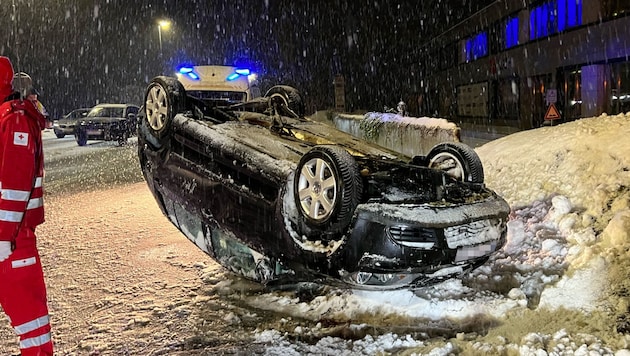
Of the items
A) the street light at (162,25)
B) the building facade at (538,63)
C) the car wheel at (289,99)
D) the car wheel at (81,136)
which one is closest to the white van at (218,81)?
the car wheel at (289,99)

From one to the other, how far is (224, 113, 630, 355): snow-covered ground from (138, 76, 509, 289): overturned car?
0.38m

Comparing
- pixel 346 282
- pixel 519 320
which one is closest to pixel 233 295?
pixel 346 282

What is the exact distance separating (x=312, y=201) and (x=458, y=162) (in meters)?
1.48

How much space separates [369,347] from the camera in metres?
3.56

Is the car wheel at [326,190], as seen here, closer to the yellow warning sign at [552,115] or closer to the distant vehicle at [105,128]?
the yellow warning sign at [552,115]

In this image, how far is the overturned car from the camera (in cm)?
354

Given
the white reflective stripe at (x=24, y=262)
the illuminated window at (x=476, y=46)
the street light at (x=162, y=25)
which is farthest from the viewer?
the illuminated window at (x=476, y=46)

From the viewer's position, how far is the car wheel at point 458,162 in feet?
14.3

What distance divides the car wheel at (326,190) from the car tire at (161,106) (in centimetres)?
180

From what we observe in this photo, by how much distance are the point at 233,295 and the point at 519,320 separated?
91.0 inches

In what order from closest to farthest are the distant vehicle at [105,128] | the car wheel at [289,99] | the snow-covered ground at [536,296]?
the snow-covered ground at [536,296]
the car wheel at [289,99]
the distant vehicle at [105,128]

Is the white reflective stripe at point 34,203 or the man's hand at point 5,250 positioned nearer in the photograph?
the man's hand at point 5,250

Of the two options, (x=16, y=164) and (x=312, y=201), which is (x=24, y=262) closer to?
(x=16, y=164)

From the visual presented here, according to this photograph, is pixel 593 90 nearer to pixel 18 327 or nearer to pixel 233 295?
pixel 233 295
